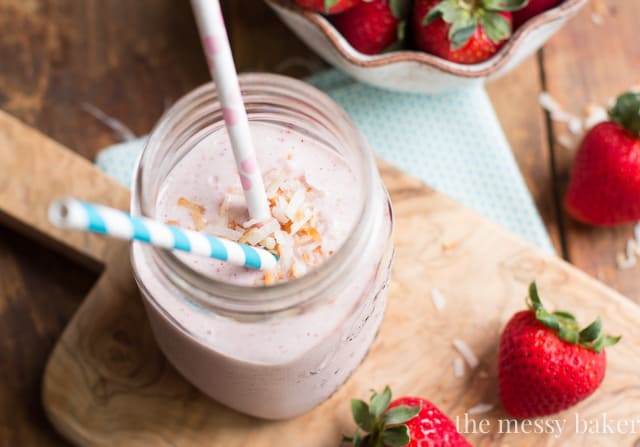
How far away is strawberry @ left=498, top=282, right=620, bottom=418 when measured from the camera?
98 cm

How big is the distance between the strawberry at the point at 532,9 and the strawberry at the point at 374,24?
0.17 metres

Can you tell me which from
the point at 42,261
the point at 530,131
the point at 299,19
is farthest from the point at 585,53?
the point at 42,261

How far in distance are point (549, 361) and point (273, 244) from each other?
1.30 feet

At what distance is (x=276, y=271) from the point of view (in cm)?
82

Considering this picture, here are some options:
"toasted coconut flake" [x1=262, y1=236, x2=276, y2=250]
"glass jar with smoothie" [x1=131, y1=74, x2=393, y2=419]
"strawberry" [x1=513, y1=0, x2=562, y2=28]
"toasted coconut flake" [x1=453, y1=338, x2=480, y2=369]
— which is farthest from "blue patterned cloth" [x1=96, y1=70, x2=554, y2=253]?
"toasted coconut flake" [x1=262, y1=236, x2=276, y2=250]

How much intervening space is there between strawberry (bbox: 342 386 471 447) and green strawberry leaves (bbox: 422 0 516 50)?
51 centimetres

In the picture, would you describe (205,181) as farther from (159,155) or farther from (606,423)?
(606,423)

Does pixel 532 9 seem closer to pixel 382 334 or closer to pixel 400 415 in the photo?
pixel 382 334

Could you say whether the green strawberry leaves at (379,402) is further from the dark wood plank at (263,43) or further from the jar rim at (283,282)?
the dark wood plank at (263,43)

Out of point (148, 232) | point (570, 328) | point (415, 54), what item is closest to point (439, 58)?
point (415, 54)

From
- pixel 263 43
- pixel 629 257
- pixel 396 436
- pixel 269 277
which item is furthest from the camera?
pixel 263 43

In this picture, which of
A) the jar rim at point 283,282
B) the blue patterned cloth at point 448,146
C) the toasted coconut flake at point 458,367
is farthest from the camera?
the blue patterned cloth at point 448,146

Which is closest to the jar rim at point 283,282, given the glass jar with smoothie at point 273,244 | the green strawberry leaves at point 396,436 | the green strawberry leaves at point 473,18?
the glass jar with smoothie at point 273,244

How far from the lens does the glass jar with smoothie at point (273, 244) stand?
0.77 meters
